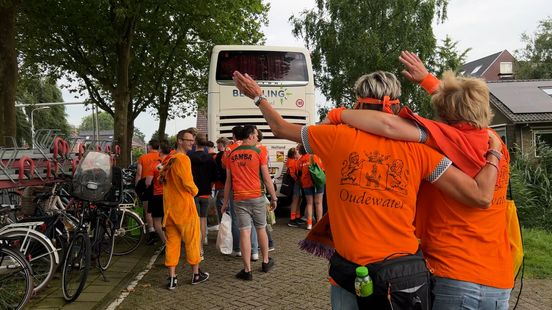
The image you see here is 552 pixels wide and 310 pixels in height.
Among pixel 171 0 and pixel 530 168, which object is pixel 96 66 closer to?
pixel 171 0

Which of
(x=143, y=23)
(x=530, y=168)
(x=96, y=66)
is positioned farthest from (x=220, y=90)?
(x=96, y=66)

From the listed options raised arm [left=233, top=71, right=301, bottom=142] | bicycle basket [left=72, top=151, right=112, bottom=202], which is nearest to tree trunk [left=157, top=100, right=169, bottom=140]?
bicycle basket [left=72, top=151, right=112, bottom=202]

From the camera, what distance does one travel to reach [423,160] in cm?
214

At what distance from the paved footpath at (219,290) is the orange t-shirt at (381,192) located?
3276 millimetres

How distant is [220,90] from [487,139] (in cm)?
958

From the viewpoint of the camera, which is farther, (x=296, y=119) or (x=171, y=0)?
(x=171, y=0)

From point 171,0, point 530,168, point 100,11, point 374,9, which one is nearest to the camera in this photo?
point 530,168

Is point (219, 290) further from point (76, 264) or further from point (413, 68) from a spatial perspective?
point (413, 68)

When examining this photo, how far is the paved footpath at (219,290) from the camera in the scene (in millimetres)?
5328

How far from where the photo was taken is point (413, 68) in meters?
2.77

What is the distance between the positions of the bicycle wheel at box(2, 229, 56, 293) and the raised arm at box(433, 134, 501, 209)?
4.62 metres

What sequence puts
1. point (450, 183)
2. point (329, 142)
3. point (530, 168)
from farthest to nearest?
point (530, 168)
point (329, 142)
point (450, 183)

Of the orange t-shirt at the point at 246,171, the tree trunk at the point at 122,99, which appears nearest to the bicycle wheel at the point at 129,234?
the orange t-shirt at the point at 246,171

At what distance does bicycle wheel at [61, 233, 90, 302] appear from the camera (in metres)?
5.35
